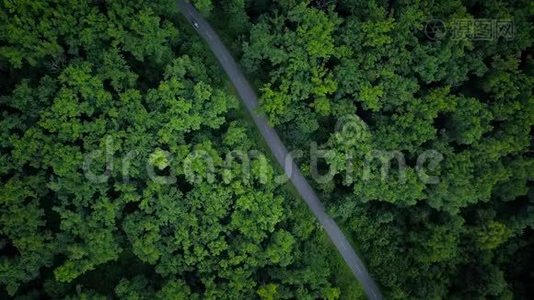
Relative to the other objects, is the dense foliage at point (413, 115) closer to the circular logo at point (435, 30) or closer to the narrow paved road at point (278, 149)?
the circular logo at point (435, 30)

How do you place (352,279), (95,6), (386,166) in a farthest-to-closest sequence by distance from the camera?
1. (352,279)
2. (386,166)
3. (95,6)

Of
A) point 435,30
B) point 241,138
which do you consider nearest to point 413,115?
point 435,30

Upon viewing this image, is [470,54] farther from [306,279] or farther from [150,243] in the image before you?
[150,243]

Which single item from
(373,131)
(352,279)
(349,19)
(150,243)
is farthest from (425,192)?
(150,243)

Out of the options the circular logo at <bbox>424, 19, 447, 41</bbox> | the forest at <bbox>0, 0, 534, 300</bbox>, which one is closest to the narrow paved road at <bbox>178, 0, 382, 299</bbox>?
the forest at <bbox>0, 0, 534, 300</bbox>

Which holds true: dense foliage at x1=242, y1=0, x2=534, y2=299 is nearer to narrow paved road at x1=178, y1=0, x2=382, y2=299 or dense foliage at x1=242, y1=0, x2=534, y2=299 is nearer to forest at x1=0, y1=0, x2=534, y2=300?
forest at x1=0, y1=0, x2=534, y2=300

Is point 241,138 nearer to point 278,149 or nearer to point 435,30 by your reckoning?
point 278,149
